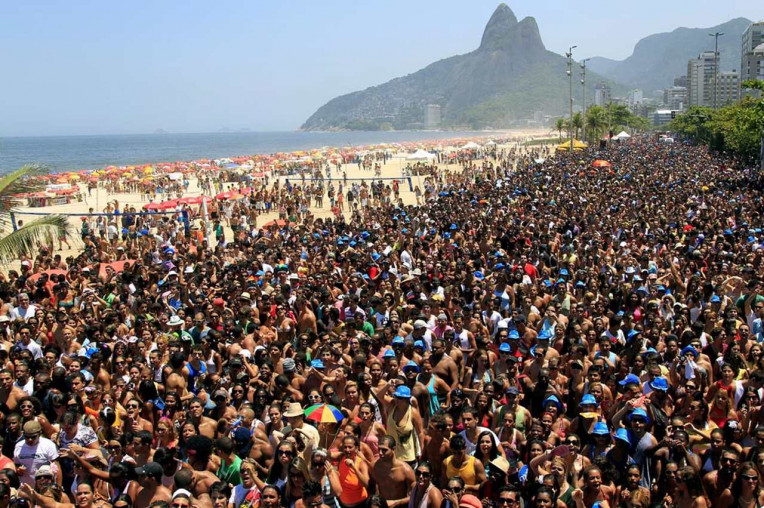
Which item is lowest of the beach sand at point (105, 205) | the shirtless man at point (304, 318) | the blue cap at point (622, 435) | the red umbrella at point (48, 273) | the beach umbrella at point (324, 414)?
the beach sand at point (105, 205)

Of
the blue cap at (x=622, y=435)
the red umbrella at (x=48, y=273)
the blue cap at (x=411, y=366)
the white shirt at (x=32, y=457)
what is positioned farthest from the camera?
the red umbrella at (x=48, y=273)

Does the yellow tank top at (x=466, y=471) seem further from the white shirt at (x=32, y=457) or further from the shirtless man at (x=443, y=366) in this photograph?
the white shirt at (x=32, y=457)

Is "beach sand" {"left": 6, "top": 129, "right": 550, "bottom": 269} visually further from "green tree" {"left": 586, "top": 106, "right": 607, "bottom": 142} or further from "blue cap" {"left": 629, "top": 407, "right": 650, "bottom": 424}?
"green tree" {"left": 586, "top": 106, "right": 607, "bottom": 142}

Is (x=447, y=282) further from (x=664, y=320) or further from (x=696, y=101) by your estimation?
(x=696, y=101)

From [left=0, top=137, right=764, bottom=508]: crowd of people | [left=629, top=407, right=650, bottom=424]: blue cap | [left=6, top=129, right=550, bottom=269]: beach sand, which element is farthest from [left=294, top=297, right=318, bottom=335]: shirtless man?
[left=6, top=129, right=550, bottom=269]: beach sand

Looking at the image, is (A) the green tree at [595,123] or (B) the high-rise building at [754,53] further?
A: (B) the high-rise building at [754,53]

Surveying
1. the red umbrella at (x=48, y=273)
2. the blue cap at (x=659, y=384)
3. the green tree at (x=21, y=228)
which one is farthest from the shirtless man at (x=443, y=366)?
the red umbrella at (x=48, y=273)

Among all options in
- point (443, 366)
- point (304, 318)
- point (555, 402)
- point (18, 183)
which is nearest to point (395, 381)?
point (443, 366)
